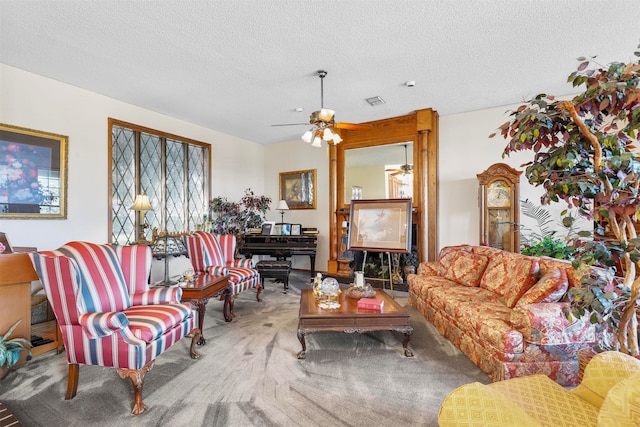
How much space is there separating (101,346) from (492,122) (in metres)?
5.32

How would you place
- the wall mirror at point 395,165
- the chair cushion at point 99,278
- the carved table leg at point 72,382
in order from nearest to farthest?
the carved table leg at point 72,382 → the chair cushion at point 99,278 → the wall mirror at point 395,165

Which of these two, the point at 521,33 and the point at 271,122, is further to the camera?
the point at 271,122

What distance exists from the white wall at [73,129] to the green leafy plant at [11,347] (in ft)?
5.20

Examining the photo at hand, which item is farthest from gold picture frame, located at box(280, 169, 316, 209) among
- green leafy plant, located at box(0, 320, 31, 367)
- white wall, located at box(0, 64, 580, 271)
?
green leafy plant, located at box(0, 320, 31, 367)

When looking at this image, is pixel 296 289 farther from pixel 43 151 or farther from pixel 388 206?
pixel 43 151

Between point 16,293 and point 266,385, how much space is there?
209 centimetres

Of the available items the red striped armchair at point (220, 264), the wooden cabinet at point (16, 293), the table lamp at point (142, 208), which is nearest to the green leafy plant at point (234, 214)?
the table lamp at point (142, 208)

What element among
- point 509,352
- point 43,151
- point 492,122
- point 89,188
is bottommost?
point 509,352

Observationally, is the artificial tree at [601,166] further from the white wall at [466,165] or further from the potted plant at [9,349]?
the potted plant at [9,349]

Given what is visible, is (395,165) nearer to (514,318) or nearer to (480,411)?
(514,318)

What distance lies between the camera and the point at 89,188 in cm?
392

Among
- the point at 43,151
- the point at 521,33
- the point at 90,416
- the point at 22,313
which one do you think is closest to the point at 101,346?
the point at 90,416

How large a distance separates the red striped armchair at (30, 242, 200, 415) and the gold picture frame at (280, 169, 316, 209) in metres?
4.22

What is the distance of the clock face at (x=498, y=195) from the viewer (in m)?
4.24
